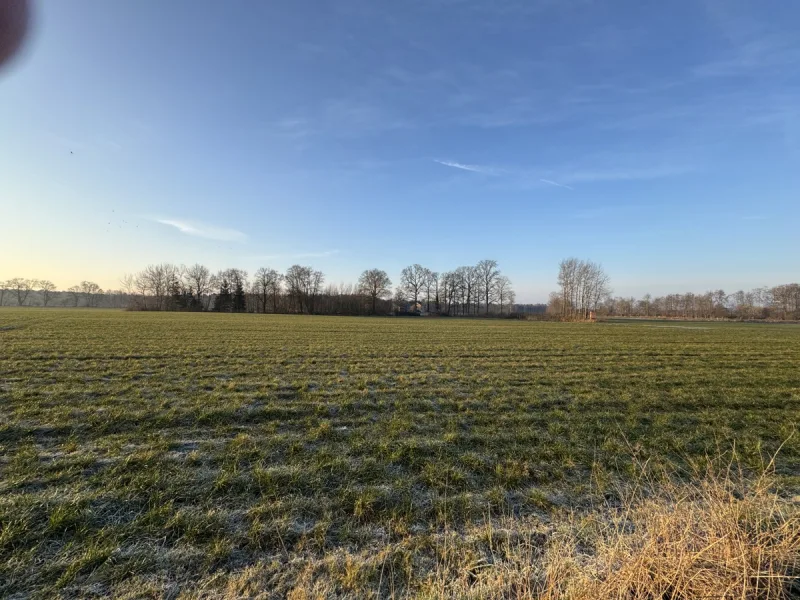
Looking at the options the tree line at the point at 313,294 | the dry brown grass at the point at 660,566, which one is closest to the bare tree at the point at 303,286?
the tree line at the point at 313,294

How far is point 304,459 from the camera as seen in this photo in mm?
4918

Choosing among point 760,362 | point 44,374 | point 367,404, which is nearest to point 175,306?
point 44,374

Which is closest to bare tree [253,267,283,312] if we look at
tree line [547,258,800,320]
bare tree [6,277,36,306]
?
tree line [547,258,800,320]

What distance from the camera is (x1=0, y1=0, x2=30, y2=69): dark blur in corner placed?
22.1 feet

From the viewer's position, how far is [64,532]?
3154 mm

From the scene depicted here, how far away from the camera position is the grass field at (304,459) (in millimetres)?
2887

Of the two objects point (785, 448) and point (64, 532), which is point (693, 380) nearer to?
point (785, 448)

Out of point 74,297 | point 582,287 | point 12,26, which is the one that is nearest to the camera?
point 12,26

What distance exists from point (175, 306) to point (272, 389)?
89931 mm

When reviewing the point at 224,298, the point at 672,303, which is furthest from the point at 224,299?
the point at 672,303

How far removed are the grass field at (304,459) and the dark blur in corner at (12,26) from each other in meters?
7.11

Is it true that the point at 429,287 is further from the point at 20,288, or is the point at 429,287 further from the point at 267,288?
the point at 20,288

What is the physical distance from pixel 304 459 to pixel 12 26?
10.2 metres

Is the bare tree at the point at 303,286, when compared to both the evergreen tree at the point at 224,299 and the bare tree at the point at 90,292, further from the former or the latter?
the bare tree at the point at 90,292
